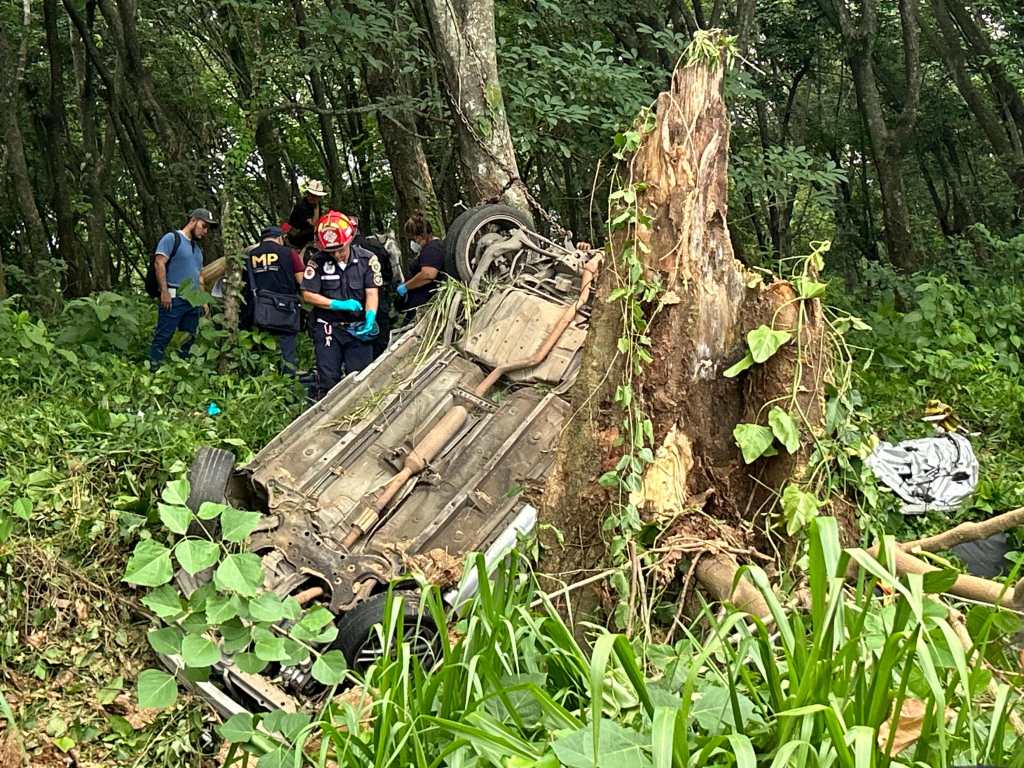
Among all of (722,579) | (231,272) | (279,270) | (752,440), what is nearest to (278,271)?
(279,270)

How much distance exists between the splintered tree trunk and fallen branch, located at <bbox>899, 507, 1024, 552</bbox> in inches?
33.6

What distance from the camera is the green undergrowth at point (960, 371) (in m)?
6.62

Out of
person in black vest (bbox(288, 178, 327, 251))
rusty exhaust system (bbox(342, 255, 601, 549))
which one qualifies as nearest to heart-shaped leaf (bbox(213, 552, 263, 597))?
rusty exhaust system (bbox(342, 255, 601, 549))

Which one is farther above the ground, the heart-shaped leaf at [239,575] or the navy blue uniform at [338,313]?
the heart-shaped leaf at [239,575]

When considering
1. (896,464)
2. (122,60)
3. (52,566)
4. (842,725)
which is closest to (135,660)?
(52,566)

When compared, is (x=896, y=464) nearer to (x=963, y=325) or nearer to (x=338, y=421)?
(x=963, y=325)

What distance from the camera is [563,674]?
2.72 metres

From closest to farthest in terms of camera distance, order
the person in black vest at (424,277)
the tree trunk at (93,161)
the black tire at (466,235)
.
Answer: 1. the black tire at (466,235)
2. the person in black vest at (424,277)
3. the tree trunk at (93,161)

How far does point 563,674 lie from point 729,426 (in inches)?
62.6

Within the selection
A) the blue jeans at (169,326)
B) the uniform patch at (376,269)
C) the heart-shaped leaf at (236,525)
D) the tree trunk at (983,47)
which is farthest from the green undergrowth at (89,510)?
the tree trunk at (983,47)

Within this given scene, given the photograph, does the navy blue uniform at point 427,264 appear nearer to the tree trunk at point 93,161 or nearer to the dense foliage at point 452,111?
the dense foliage at point 452,111

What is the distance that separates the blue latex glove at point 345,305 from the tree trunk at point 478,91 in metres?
1.91

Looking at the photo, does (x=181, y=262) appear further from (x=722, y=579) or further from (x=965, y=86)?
(x=965, y=86)

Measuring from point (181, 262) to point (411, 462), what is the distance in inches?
158
